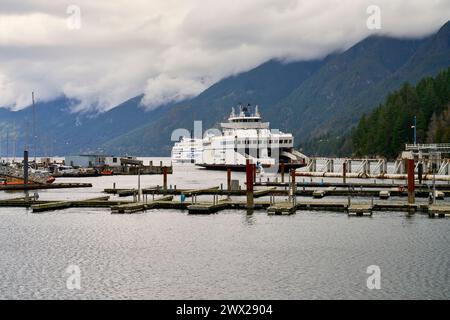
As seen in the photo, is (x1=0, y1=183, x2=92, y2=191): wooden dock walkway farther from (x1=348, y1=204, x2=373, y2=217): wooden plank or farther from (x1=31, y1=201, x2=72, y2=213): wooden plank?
(x1=348, y1=204, x2=373, y2=217): wooden plank

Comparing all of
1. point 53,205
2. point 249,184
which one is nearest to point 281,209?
point 249,184

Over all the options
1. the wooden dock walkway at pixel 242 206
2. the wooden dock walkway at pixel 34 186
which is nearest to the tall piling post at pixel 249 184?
the wooden dock walkway at pixel 242 206

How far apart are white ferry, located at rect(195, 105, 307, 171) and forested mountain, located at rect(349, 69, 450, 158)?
2780cm

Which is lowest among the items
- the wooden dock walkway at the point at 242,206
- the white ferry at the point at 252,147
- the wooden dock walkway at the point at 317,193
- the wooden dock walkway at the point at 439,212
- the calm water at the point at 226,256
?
the calm water at the point at 226,256

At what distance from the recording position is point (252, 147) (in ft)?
572

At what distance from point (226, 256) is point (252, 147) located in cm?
12907

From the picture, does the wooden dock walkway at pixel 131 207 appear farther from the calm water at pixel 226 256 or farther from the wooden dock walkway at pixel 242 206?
the calm water at pixel 226 256

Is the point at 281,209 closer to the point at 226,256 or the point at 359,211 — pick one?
the point at 359,211

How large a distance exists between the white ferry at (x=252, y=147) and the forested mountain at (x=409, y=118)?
27797 mm

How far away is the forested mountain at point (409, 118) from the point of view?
182875 millimetres

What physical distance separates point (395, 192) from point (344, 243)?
1774 inches

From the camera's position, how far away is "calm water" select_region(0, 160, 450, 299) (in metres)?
36.1

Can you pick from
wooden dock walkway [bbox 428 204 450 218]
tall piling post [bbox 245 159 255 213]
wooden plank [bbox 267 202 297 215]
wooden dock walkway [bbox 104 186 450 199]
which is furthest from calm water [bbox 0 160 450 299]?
wooden dock walkway [bbox 104 186 450 199]
